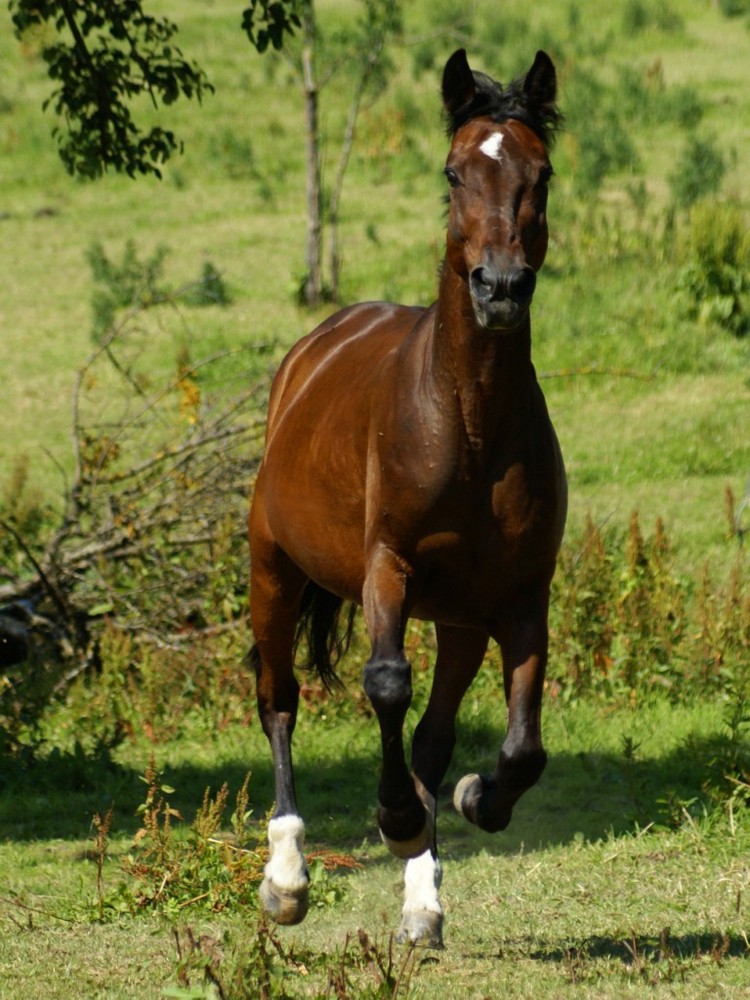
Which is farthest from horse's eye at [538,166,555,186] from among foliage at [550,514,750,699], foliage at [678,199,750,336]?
foliage at [678,199,750,336]

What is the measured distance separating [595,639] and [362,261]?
10338mm

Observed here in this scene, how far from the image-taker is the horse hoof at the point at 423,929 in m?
5.34

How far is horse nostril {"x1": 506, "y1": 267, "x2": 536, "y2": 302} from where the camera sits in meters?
4.22

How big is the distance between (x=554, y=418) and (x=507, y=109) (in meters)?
9.37

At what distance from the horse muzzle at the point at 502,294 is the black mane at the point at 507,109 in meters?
0.67

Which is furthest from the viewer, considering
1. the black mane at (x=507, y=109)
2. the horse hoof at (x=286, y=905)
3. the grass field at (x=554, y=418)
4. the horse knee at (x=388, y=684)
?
the horse hoof at (x=286, y=905)

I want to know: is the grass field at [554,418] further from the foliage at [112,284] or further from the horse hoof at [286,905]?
the foliage at [112,284]

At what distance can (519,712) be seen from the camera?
16.2 feet

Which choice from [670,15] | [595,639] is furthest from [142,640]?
[670,15]

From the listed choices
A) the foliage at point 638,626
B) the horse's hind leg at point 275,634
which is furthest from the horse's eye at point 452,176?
the foliage at point 638,626

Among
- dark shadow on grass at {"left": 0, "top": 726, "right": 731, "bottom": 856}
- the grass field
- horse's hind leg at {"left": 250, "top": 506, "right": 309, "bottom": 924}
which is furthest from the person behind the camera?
dark shadow on grass at {"left": 0, "top": 726, "right": 731, "bottom": 856}

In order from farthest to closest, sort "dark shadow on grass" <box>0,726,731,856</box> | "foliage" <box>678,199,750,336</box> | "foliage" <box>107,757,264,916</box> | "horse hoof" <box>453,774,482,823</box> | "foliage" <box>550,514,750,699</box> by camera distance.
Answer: "foliage" <box>678,199,750,336</box>, "foliage" <box>550,514,750,699</box>, "dark shadow on grass" <box>0,726,731,856</box>, "foliage" <box>107,757,264,916</box>, "horse hoof" <box>453,774,482,823</box>

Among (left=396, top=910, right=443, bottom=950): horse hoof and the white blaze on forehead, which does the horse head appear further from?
(left=396, top=910, right=443, bottom=950): horse hoof

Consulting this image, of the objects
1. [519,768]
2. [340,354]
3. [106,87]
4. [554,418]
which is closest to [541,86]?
[340,354]
